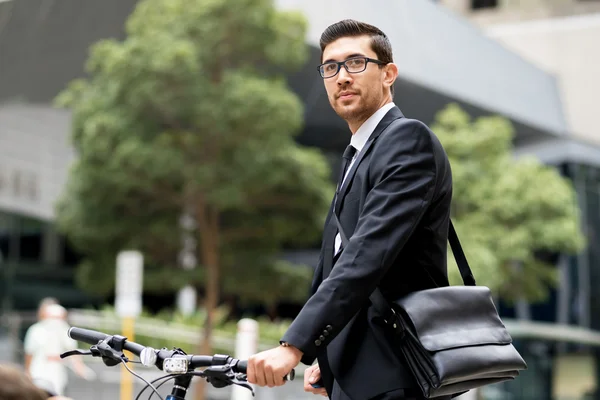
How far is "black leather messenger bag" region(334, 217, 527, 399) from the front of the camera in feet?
7.45

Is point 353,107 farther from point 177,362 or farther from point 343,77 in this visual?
point 177,362

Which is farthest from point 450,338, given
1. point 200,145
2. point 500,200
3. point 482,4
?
point 482,4

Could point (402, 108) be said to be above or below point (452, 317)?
above

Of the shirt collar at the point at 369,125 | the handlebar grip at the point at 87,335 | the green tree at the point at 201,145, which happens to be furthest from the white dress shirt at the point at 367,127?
the green tree at the point at 201,145

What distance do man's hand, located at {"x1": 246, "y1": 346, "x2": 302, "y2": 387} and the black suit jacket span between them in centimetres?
7

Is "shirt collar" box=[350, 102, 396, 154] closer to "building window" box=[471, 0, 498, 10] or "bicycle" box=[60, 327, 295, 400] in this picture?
"bicycle" box=[60, 327, 295, 400]

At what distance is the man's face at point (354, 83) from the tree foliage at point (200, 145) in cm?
1407

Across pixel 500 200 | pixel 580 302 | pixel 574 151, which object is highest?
pixel 574 151

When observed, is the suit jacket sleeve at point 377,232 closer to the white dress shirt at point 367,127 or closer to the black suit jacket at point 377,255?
the black suit jacket at point 377,255

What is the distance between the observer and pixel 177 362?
2367mm

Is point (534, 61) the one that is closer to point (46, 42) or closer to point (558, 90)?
point (558, 90)

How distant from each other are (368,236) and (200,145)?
15576mm

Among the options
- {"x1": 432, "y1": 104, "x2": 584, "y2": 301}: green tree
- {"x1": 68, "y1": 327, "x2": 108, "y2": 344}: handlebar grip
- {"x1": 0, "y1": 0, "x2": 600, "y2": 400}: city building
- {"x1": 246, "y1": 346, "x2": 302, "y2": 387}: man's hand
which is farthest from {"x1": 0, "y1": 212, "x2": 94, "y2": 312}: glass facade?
{"x1": 246, "y1": 346, "x2": 302, "y2": 387}: man's hand

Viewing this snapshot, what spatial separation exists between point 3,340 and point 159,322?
316 centimetres
